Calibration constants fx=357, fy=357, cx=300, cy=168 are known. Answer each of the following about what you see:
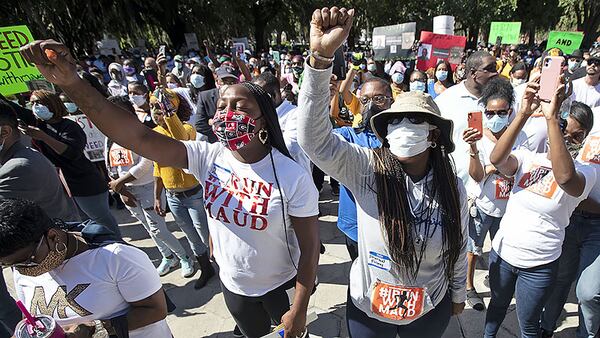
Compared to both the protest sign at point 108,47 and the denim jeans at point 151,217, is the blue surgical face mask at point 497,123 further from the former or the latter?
the protest sign at point 108,47

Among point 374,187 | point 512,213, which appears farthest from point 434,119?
point 512,213

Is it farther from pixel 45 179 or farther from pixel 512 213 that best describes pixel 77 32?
pixel 512 213

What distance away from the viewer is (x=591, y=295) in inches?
86.5

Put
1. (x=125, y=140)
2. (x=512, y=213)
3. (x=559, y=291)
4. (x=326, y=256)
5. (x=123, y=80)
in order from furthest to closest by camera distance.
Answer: (x=123, y=80) < (x=326, y=256) < (x=559, y=291) < (x=512, y=213) < (x=125, y=140)

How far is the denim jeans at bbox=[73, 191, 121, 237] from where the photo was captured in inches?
137

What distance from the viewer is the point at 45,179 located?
249 cm

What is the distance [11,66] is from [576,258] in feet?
21.8

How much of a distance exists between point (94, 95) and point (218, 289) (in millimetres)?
2674

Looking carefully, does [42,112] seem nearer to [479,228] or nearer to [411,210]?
[411,210]

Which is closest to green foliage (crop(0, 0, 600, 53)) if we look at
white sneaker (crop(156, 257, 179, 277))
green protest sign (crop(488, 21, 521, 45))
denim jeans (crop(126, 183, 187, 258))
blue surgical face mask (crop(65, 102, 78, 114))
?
green protest sign (crop(488, 21, 521, 45))

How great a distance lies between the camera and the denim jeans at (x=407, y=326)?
1.84 m

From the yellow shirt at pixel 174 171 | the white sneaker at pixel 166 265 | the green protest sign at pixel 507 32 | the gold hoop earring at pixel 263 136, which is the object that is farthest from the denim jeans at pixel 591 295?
the green protest sign at pixel 507 32

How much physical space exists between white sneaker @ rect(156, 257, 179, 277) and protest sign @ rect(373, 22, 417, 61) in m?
6.19

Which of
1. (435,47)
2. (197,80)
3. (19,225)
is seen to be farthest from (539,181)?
(435,47)
